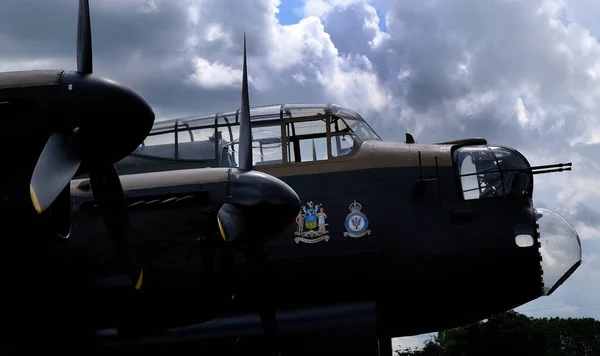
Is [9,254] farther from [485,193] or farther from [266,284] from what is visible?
[485,193]

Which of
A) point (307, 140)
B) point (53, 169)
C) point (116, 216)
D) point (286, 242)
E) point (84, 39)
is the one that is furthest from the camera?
point (307, 140)

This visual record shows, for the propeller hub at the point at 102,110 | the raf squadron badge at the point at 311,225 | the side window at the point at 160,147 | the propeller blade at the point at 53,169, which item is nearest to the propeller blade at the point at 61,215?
the propeller blade at the point at 53,169

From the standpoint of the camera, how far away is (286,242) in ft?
43.1

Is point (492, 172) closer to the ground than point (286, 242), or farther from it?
farther from it

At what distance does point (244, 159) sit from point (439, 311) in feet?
14.5

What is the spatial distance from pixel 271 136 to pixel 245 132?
1877 millimetres

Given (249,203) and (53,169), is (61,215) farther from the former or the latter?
(249,203)

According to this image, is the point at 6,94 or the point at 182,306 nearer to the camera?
the point at 6,94

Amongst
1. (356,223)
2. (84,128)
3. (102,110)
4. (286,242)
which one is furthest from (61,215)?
(356,223)

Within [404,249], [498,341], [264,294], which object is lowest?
[498,341]

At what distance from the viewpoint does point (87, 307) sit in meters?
12.2

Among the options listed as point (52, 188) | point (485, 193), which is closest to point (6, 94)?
point (52, 188)

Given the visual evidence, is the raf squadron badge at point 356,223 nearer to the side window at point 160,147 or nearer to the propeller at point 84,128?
the side window at point 160,147

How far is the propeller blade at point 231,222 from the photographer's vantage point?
10875 millimetres
